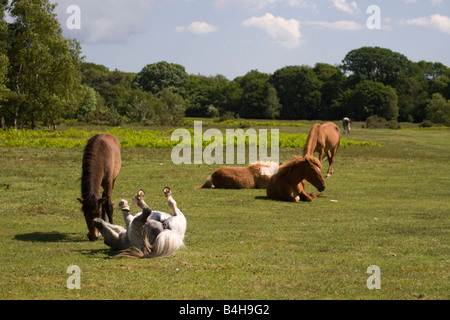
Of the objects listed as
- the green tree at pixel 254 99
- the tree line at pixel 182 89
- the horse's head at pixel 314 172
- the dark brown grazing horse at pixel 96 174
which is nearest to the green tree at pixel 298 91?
the tree line at pixel 182 89

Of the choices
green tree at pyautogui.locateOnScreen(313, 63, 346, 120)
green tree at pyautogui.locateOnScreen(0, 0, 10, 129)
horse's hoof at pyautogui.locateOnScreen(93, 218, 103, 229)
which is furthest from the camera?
green tree at pyautogui.locateOnScreen(313, 63, 346, 120)

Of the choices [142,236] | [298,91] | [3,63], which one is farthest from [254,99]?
[142,236]

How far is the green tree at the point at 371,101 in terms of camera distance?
73.6 meters

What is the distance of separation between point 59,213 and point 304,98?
7644 centimetres

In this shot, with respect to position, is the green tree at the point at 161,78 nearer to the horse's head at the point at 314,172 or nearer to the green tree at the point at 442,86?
the green tree at the point at 442,86

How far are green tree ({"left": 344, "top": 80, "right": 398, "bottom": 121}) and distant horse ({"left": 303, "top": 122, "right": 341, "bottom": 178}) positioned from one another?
54.9 meters

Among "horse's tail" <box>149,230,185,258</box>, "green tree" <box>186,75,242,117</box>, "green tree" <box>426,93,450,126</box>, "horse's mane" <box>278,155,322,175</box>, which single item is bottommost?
"horse's tail" <box>149,230,185,258</box>

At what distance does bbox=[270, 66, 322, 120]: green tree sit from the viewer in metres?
85.6

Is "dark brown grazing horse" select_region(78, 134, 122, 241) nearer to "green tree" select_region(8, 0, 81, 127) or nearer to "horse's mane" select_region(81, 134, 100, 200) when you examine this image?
"horse's mane" select_region(81, 134, 100, 200)

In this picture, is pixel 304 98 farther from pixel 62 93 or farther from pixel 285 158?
pixel 285 158

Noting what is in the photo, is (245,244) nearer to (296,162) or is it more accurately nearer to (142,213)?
(142,213)

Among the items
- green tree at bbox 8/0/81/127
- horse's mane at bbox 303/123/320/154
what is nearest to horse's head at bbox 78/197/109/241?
horse's mane at bbox 303/123/320/154

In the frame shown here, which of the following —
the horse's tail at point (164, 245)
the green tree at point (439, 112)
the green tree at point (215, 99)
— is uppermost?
the green tree at point (215, 99)

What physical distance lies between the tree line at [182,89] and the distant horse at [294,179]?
27981mm
